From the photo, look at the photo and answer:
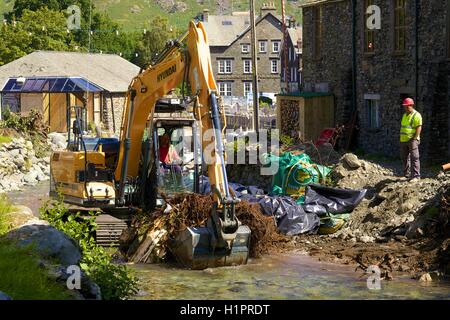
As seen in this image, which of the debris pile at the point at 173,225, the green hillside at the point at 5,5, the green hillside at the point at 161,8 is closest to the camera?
the debris pile at the point at 173,225

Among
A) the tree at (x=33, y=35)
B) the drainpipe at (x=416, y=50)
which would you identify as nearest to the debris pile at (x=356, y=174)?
the drainpipe at (x=416, y=50)

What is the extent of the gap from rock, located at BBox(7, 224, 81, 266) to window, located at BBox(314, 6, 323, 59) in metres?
23.6

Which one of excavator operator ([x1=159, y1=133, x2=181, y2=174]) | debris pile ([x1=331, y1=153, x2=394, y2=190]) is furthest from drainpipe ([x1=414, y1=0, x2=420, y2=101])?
excavator operator ([x1=159, y1=133, x2=181, y2=174])

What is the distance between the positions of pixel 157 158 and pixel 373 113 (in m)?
14.0

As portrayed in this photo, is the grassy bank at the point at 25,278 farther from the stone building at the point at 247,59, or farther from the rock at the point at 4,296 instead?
the stone building at the point at 247,59

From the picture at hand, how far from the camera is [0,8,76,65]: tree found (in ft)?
220

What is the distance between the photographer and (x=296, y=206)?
71.1ft

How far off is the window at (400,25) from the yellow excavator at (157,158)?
455 inches

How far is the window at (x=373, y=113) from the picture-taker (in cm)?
3147

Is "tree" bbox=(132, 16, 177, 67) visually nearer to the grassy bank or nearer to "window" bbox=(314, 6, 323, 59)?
"window" bbox=(314, 6, 323, 59)

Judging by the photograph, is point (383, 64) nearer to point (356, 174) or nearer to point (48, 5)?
point (356, 174)
